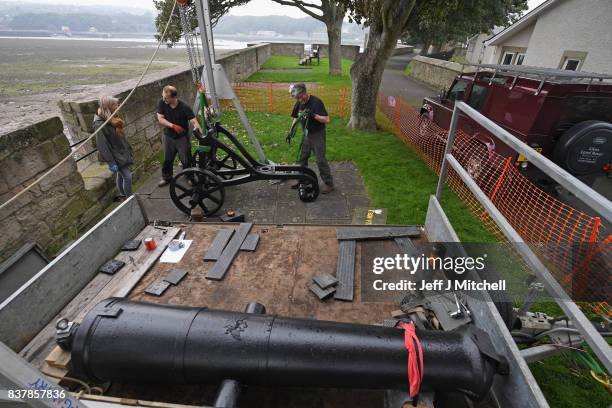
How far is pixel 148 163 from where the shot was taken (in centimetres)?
746

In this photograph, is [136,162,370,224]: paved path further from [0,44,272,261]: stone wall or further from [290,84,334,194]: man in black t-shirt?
[0,44,272,261]: stone wall

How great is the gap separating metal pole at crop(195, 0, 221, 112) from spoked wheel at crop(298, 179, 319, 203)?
1.96m

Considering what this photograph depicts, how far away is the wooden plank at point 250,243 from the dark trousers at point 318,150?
124 inches

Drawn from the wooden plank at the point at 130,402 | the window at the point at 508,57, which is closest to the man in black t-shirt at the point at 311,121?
the wooden plank at the point at 130,402

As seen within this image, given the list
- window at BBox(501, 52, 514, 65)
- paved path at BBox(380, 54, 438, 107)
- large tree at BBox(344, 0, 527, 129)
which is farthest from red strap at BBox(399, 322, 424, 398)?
window at BBox(501, 52, 514, 65)

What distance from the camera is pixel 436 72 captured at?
18.5 meters

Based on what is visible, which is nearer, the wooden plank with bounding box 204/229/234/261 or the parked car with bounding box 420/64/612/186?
the wooden plank with bounding box 204/229/234/261

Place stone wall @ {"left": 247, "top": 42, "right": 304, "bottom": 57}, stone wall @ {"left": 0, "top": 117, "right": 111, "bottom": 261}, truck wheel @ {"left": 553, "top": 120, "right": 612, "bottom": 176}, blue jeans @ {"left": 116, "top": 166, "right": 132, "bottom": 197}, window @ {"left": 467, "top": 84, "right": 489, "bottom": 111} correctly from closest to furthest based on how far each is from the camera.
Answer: stone wall @ {"left": 0, "top": 117, "right": 111, "bottom": 261} → truck wheel @ {"left": 553, "top": 120, "right": 612, "bottom": 176} → blue jeans @ {"left": 116, "top": 166, "right": 132, "bottom": 197} → window @ {"left": 467, "top": 84, "right": 489, "bottom": 111} → stone wall @ {"left": 247, "top": 42, "right": 304, "bottom": 57}

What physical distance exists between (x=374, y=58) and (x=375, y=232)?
23.9 ft

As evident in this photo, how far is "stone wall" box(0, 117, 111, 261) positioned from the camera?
3752 mm

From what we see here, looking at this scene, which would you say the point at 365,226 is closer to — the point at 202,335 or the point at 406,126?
the point at 202,335

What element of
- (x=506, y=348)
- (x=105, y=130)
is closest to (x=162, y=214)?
(x=105, y=130)

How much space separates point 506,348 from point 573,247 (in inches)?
142

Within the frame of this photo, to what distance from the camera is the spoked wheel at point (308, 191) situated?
230 inches
